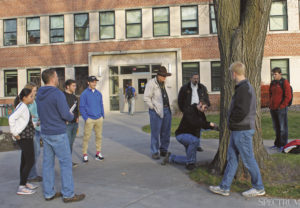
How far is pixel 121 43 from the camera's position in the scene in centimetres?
2095

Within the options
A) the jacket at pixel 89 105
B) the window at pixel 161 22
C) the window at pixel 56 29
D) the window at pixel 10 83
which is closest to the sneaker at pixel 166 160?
the jacket at pixel 89 105

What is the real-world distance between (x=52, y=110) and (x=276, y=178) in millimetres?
3595

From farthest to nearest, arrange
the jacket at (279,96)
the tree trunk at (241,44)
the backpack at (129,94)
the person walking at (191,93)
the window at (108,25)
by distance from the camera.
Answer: the window at (108,25), the backpack at (129,94), the person walking at (191,93), the jacket at (279,96), the tree trunk at (241,44)

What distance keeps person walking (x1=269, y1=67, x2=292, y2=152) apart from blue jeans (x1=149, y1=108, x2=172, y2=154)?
8.61 feet

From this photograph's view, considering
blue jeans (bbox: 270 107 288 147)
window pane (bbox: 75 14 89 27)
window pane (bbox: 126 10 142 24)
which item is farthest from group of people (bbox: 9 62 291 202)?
window pane (bbox: 75 14 89 27)

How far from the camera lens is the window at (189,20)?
67.3ft

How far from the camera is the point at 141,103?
68.4 ft

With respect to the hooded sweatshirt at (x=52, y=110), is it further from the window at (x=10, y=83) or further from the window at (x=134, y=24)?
the window at (x=10, y=83)

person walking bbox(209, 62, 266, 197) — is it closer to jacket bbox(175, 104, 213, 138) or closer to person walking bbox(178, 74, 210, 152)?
jacket bbox(175, 104, 213, 138)

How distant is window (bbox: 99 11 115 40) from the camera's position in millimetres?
21250

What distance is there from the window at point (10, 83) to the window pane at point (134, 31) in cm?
887

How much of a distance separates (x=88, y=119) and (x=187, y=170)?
7.99 feet

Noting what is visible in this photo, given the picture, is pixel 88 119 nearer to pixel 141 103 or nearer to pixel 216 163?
Result: pixel 216 163

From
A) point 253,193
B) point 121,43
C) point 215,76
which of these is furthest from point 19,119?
point 215,76
